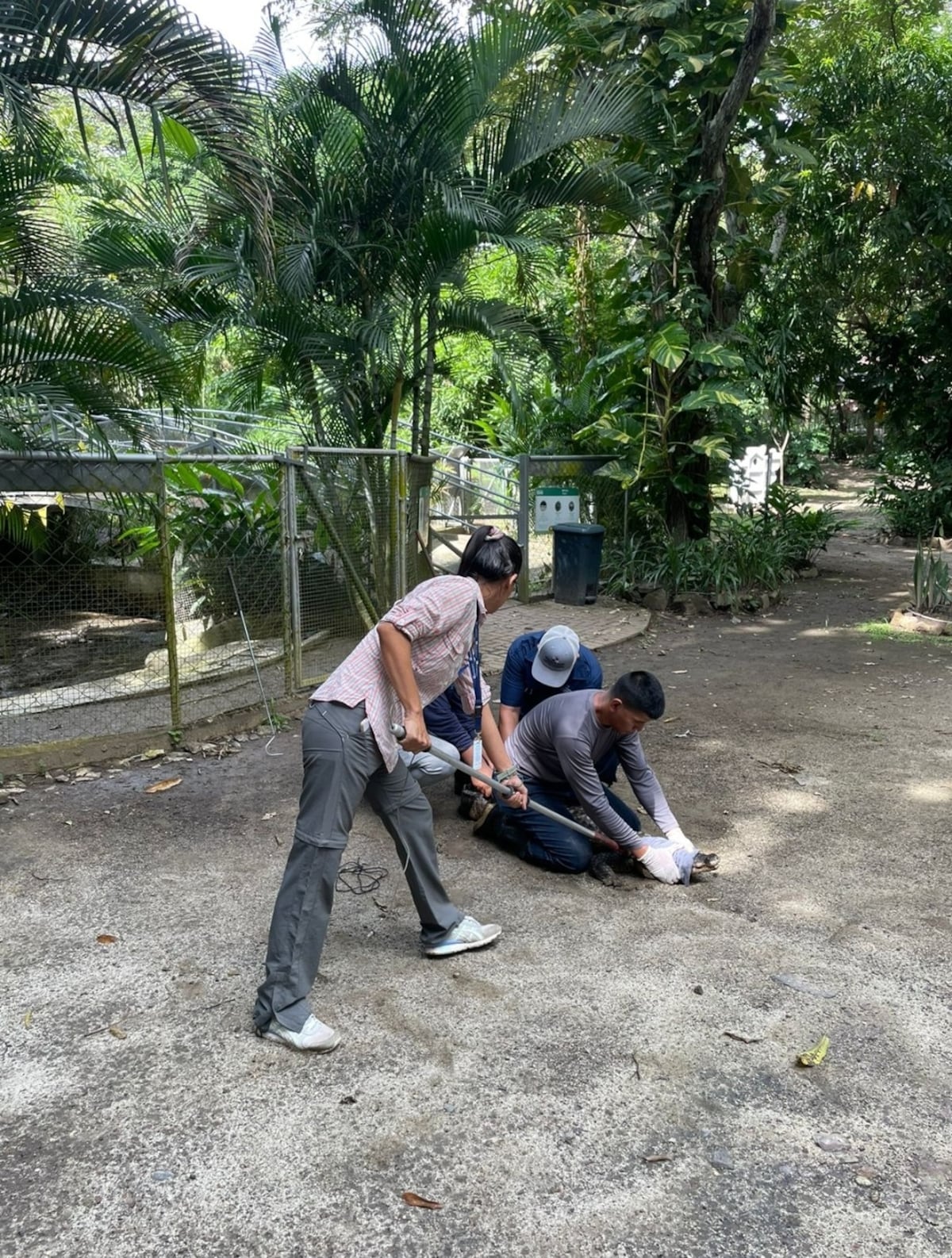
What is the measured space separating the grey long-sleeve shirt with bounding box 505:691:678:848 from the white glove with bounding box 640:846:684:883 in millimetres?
83

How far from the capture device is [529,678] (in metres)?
4.98

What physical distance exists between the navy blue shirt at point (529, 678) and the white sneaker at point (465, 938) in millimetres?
1425

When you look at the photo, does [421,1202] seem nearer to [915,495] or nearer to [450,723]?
[450,723]

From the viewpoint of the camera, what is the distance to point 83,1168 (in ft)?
8.32

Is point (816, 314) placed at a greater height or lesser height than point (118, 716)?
greater

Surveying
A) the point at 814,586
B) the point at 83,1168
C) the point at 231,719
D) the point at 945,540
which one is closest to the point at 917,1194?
the point at 83,1168

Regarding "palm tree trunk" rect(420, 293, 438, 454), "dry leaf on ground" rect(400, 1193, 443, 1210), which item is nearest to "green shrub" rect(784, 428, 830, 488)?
"palm tree trunk" rect(420, 293, 438, 454)

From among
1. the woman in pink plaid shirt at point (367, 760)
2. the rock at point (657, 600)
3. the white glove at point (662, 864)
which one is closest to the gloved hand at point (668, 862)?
the white glove at point (662, 864)

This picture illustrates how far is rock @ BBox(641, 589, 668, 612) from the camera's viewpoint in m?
11.4

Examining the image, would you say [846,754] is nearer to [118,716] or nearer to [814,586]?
[118,716]

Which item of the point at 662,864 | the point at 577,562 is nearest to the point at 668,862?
the point at 662,864

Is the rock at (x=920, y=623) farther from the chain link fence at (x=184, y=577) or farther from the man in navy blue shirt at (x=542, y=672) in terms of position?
the man in navy blue shirt at (x=542, y=672)

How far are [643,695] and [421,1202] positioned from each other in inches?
→ 81.4

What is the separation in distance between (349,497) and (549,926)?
417cm
